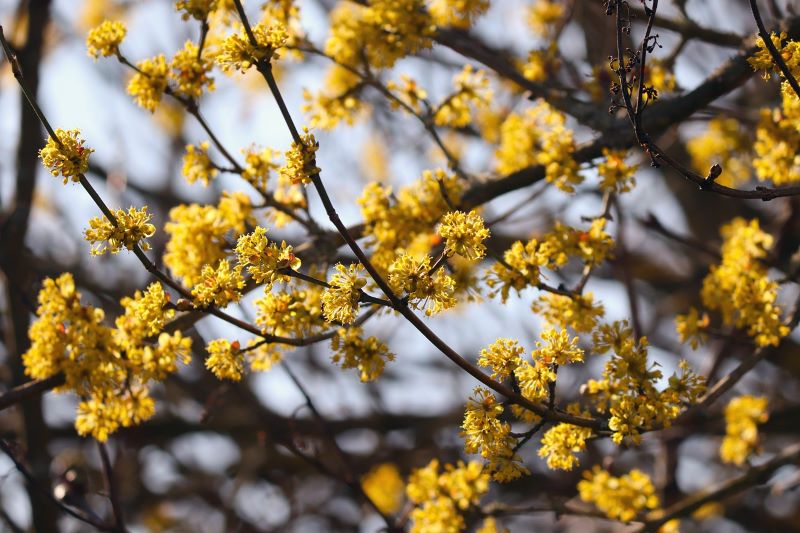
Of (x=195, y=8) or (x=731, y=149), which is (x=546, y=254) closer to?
(x=195, y=8)

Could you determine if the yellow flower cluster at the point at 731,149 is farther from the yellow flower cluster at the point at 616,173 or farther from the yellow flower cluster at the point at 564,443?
the yellow flower cluster at the point at 564,443

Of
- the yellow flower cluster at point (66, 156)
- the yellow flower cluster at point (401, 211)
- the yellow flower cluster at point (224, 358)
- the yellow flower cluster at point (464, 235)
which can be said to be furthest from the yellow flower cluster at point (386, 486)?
the yellow flower cluster at point (66, 156)

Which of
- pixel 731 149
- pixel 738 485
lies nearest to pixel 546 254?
pixel 738 485

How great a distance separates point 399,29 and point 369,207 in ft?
3.31

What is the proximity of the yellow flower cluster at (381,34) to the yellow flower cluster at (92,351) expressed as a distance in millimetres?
1961

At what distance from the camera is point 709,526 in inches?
322

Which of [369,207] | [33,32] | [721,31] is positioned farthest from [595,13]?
[33,32]

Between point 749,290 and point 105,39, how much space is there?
10.9 ft

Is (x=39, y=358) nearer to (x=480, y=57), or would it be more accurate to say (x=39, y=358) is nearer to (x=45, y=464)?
(x=45, y=464)

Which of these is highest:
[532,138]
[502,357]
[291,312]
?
[532,138]

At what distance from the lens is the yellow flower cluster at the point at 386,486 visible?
7.42 metres

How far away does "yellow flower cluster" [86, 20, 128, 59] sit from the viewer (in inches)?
153

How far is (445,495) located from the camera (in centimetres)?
423

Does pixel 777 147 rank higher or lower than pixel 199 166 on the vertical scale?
higher
